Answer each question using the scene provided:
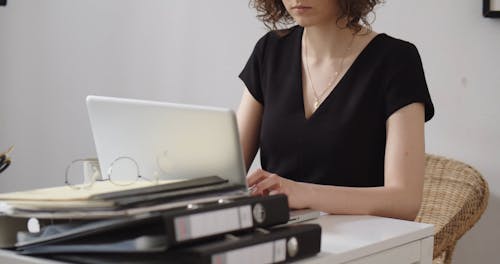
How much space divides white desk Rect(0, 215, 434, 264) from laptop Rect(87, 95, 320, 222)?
110 millimetres

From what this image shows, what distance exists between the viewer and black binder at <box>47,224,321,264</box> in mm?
1145

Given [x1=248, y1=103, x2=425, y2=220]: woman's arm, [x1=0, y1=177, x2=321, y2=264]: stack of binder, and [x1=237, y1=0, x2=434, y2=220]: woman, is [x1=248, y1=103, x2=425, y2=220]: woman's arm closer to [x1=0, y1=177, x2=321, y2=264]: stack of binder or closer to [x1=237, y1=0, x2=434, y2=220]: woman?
[x1=237, y1=0, x2=434, y2=220]: woman

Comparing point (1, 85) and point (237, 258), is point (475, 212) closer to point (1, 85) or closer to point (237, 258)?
point (237, 258)

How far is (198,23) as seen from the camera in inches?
130

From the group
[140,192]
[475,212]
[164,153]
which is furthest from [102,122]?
[475,212]

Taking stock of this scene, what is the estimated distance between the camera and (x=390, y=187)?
187 cm

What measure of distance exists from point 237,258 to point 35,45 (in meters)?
2.53

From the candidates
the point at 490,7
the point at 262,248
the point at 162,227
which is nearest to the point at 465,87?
the point at 490,7

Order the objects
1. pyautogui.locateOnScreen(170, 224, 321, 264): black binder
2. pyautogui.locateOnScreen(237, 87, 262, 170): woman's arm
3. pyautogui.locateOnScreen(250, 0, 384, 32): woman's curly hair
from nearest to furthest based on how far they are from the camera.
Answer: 1. pyautogui.locateOnScreen(170, 224, 321, 264): black binder
2. pyautogui.locateOnScreen(250, 0, 384, 32): woman's curly hair
3. pyautogui.locateOnScreen(237, 87, 262, 170): woman's arm

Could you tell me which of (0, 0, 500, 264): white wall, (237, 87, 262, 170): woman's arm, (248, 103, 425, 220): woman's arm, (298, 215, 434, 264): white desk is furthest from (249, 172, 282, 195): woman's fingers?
(0, 0, 500, 264): white wall

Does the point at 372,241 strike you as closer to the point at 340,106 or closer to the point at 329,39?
the point at 340,106

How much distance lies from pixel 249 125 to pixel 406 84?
0.44 metres

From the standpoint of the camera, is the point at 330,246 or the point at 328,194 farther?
the point at 328,194

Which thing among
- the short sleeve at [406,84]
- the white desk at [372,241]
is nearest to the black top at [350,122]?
the short sleeve at [406,84]
